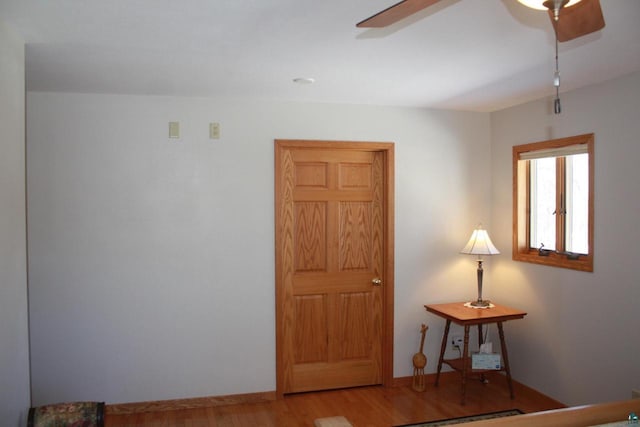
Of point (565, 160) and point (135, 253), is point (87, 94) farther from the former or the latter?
point (565, 160)

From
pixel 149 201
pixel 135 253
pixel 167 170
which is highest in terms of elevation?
pixel 167 170

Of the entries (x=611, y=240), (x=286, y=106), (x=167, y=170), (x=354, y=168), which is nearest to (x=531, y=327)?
(x=611, y=240)

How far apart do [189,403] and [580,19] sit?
11.8ft

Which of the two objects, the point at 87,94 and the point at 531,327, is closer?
the point at 87,94

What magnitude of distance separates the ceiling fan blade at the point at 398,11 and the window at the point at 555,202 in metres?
2.51

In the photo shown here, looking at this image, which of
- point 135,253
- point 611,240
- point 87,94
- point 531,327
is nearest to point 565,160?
point 611,240

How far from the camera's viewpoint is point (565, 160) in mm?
3863

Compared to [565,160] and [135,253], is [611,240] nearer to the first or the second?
[565,160]

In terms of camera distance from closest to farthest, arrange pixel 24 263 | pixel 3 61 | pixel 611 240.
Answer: pixel 3 61
pixel 24 263
pixel 611 240

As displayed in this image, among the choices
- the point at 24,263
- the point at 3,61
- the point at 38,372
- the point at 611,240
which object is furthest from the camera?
the point at 38,372

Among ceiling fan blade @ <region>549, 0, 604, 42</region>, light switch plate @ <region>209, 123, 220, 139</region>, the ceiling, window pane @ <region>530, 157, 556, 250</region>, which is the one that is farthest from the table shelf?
ceiling fan blade @ <region>549, 0, 604, 42</region>

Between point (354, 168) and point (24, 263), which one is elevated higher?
point (354, 168)

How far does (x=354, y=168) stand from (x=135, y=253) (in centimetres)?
187

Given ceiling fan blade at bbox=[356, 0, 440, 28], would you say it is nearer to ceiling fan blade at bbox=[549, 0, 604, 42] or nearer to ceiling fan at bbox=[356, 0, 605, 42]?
ceiling fan at bbox=[356, 0, 605, 42]
